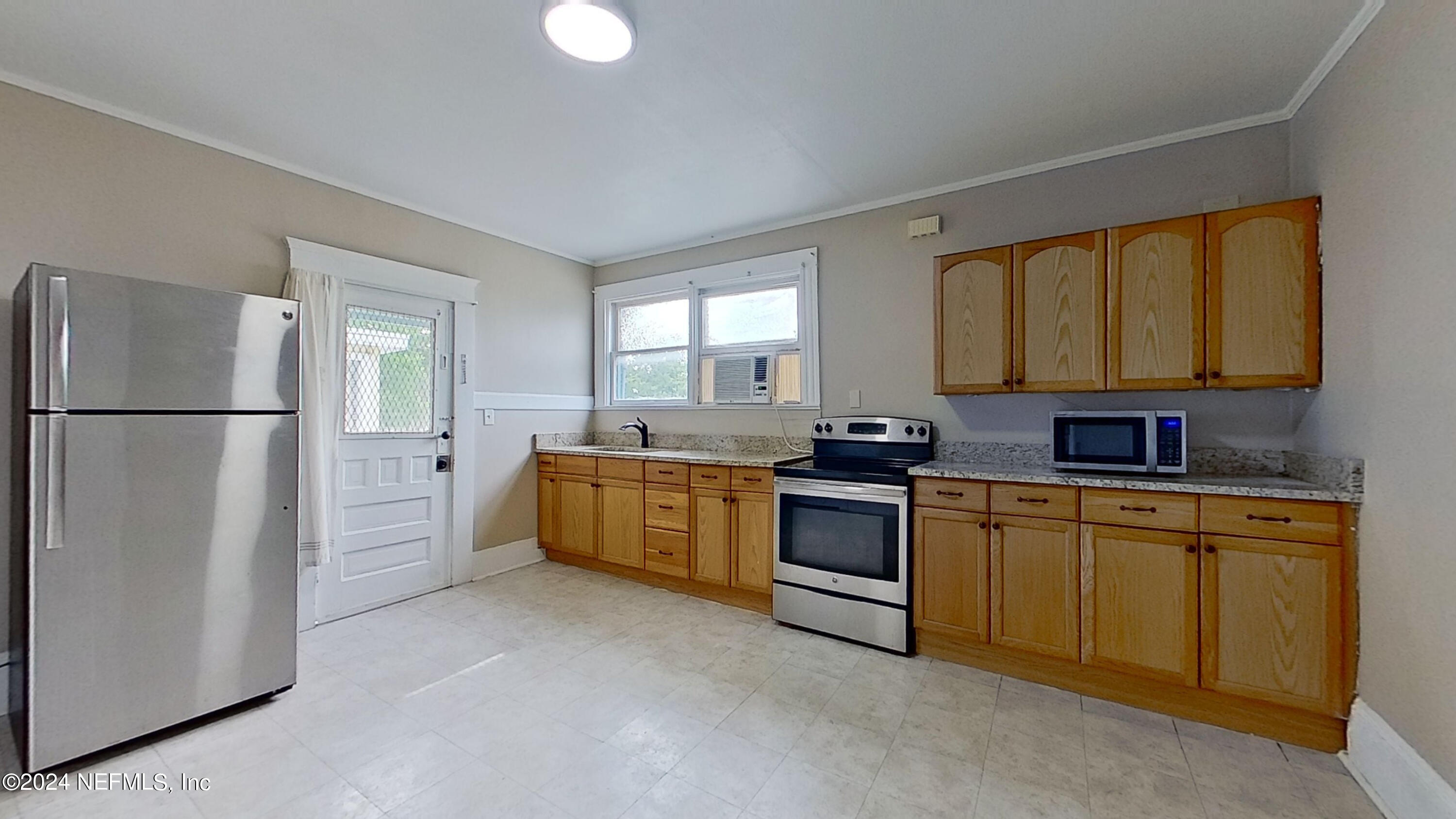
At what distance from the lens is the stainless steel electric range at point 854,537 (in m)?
2.83

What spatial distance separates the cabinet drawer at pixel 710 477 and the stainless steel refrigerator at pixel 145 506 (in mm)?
2088

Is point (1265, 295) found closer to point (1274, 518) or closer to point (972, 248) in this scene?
point (1274, 518)

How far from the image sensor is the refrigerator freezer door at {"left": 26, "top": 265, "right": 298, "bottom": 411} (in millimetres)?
1882

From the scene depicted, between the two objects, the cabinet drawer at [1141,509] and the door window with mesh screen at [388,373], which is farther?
the door window with mesh screen at [388,373]

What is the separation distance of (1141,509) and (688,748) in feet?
6.78

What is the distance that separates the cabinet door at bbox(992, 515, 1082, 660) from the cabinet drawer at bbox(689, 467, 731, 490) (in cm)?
158

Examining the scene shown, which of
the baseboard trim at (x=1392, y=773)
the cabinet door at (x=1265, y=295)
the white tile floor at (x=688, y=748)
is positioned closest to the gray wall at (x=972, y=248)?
the cabinet door at (x=1265, y=295)

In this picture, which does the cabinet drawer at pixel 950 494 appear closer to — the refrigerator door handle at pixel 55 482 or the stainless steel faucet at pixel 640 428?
the stainless steel faucet at pixel 640 428

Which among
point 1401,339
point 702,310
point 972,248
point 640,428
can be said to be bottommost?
point 640,428

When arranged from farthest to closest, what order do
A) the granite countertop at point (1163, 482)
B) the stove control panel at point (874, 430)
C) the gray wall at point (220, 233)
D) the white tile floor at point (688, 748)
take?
the stove control panel at point (874, 430) < the gray wall at point (220, 233) < the granite countertop at point (1163, 482) < the white tile floor at point (688, 748)

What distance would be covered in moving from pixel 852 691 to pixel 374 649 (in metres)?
2.46

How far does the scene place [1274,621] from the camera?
6.70 ft

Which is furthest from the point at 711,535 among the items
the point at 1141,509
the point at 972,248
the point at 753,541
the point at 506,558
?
the point at 972,248

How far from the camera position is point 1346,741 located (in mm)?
1958
